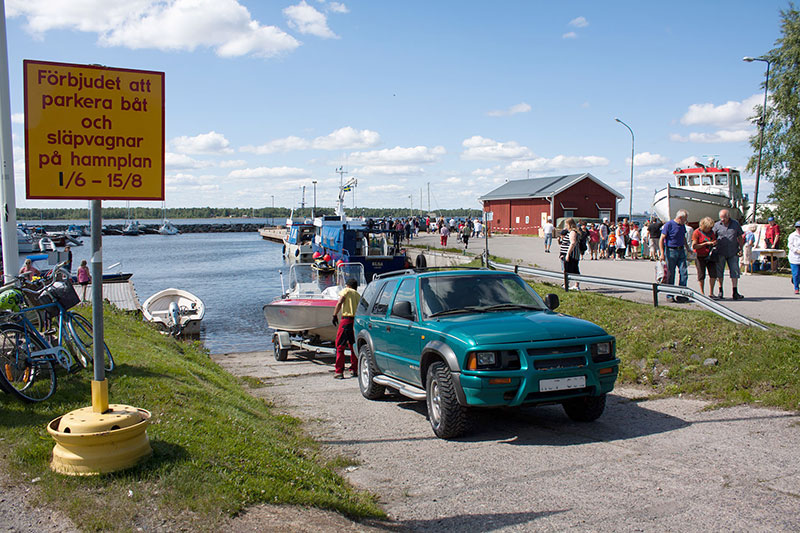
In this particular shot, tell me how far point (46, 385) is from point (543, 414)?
5.49m

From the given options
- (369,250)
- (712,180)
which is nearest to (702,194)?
(712,180)

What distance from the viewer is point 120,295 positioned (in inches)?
1096

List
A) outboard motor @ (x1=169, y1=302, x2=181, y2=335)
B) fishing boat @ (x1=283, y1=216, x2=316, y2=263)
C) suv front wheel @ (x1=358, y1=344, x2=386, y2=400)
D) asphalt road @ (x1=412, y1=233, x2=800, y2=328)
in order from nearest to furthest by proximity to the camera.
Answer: suv front wheel @ (x1=358, y1=344, x2=386, y2=400) → asphalt road @ (x1=412, y1=233, x2=800, y2=328) → outboard motor @ (x1=169, y1=302, x2=181, y2=335) → fishing boat @ (x1=283, y1=216, x2=316, y2=263)

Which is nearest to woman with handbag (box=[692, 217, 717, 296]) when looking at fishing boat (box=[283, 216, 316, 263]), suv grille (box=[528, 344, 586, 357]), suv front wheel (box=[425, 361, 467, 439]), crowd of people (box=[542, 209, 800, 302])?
crowd of people (box=[542, 209, 800, 302])

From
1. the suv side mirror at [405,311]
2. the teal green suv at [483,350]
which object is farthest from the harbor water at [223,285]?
the suv side mirror at [405,311]

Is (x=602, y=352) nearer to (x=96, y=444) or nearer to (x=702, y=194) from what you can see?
(x=96, y=444)

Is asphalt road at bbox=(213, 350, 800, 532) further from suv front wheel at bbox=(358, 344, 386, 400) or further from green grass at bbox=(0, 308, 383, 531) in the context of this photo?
green grass at bbox=(0, 308, 383, 531)

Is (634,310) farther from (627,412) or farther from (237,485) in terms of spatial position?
(237,485)

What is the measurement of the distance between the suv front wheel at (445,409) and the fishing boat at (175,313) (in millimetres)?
13812

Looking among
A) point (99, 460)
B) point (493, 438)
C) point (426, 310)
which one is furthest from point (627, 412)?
point (99, 460)

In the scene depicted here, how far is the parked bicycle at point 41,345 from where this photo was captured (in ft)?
20.8

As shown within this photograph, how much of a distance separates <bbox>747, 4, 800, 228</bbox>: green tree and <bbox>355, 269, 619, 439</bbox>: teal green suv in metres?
26.5

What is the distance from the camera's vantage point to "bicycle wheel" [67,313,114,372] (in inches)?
309

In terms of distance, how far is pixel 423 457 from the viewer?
653 centimetres
